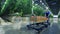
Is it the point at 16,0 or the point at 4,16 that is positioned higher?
the point at 16,0

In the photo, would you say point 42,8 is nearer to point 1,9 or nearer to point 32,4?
point 32,4

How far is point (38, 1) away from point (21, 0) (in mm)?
5726

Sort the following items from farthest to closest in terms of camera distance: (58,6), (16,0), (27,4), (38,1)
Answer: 1. (58,6)
2. (38,1)
3. (27,4)
4. (16,0)

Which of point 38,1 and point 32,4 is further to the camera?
point 38,1

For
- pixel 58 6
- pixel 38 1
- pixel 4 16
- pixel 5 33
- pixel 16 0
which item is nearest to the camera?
pixel 5 33

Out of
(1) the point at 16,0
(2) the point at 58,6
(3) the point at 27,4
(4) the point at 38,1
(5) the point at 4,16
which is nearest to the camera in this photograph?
(5) the point at 4,16

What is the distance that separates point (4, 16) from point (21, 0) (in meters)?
4.68

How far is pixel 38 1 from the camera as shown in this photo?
34.8 meters

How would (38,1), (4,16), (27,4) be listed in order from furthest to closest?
(38,1), (27,4), (4,16)

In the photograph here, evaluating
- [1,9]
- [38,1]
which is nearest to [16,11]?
[1,9]

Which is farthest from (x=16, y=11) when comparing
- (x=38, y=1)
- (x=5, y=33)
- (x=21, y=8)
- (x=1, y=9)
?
(x=5, y=33)

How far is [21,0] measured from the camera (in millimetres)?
29625

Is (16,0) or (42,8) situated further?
(42,8)

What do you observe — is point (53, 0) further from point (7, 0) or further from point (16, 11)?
point (7, 0)
